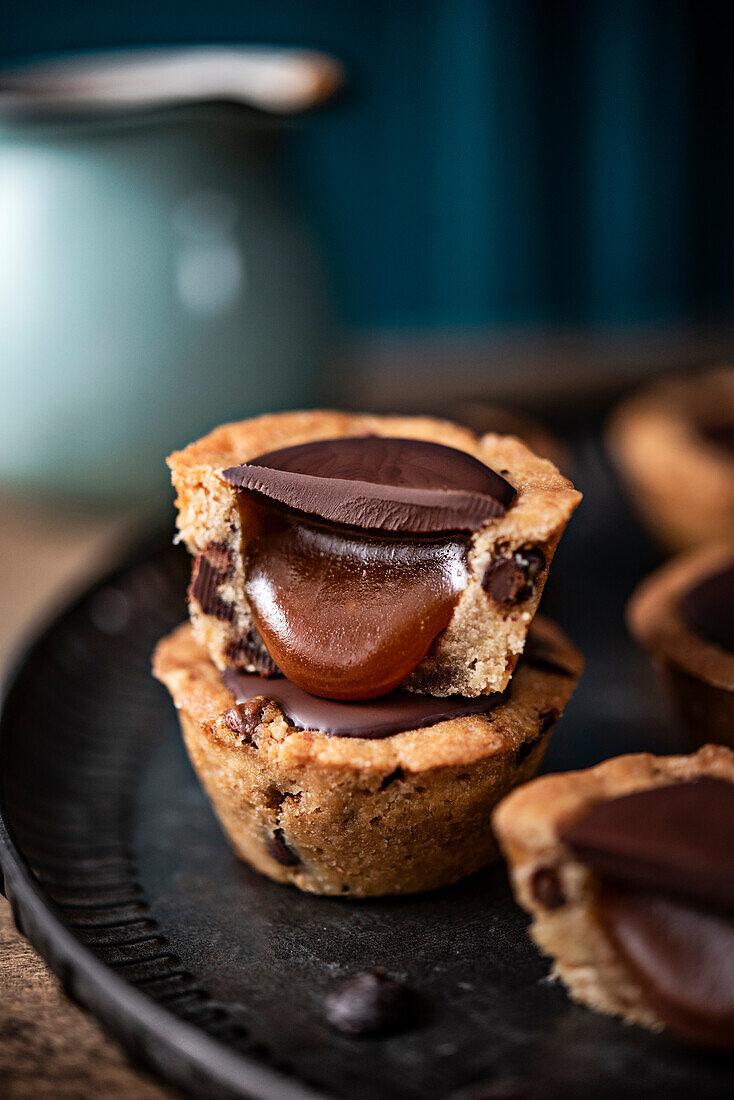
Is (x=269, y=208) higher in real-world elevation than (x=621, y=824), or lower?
higher

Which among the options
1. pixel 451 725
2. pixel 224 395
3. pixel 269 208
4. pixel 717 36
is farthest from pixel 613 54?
pixel 451 725

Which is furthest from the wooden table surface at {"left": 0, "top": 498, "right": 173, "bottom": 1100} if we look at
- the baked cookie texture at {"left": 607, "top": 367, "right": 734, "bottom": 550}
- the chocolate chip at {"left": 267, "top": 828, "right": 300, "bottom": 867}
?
the baked cookie texture at {"left": 607, "top": 367, "right": 734, "bottom": 550}

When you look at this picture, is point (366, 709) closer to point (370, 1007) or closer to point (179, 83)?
point (370, 1007)

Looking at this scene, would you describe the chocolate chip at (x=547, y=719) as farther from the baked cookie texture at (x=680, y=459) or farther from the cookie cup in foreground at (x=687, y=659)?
the baked cookie texture at (x=680, y=459)

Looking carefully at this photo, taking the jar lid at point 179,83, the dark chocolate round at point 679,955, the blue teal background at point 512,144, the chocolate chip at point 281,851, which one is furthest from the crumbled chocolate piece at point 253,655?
the blue teal background at point 512,144

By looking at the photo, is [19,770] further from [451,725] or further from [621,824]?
[621,824]

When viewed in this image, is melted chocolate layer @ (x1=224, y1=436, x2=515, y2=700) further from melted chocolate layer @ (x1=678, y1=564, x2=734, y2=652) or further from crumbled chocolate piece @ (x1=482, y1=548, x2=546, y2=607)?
melted chocolate layer @ (x1=678, y1=564, x2=734, y2=652)
